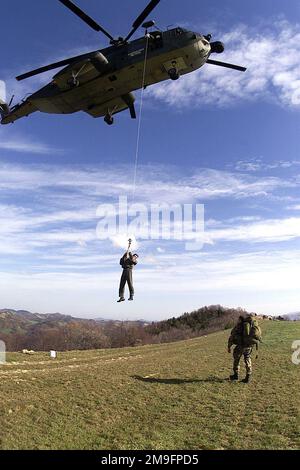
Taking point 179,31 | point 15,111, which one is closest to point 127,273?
point 179,31

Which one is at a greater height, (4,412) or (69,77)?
(69,77)

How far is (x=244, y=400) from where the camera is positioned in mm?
15203

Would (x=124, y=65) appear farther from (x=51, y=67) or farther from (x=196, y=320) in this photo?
(x=196, y=320)

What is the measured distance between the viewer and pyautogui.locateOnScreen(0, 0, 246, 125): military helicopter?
738 inches

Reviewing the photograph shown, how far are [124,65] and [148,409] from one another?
1507 centimetres

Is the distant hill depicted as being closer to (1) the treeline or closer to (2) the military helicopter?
(1) the treeline

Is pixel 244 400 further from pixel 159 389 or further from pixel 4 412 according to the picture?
pixel 4 412

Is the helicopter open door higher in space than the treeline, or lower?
higher

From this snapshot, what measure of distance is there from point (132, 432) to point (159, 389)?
16.9 ft

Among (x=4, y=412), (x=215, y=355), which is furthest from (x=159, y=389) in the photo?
(x=215, y=355)

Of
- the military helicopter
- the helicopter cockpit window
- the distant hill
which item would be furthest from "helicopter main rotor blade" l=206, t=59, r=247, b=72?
the distant hill

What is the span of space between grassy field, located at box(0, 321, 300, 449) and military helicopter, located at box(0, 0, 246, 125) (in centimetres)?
1378

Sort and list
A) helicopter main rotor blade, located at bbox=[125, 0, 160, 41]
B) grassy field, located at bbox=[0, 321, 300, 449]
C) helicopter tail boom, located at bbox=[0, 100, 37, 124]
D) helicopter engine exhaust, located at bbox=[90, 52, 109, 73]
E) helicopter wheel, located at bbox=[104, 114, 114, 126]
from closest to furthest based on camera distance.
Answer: grassy field, located at bbox=[0, 321, 300, 449] < helicopter main rotor blade, located at bbox=[125, 0, 160, 41] < helicopter engine exhaust, located at bbox=[90, 52, 109, 73] < helicopter wheel, located at bbox=[104, 114, 114, 126] < helicopter tail boom, located at bbox=[0, 100, 37, 124]
